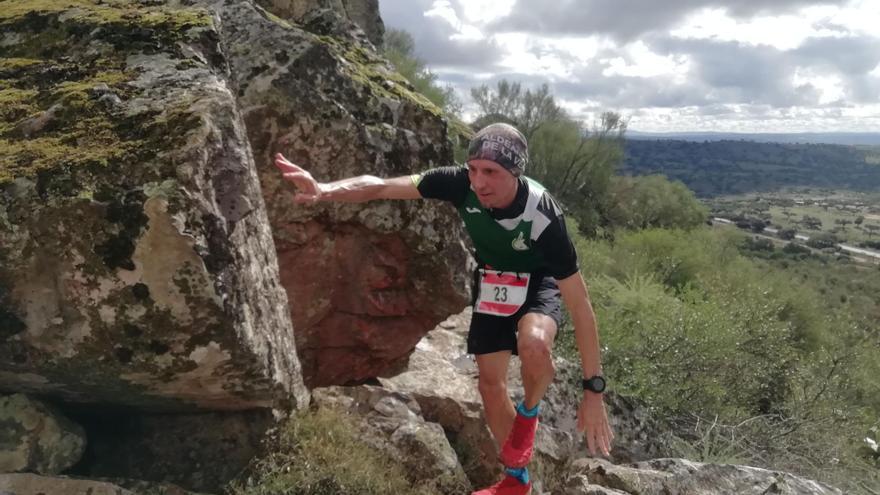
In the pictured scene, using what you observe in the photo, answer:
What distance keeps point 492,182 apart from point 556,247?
26.3 inches

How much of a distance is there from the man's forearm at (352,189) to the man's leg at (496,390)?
5.13 feet

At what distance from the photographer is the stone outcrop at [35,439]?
3.97m

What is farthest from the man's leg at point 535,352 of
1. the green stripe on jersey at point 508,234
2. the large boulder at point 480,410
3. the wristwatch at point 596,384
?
the large boulder at point 480,410

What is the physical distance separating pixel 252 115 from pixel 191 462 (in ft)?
10.8

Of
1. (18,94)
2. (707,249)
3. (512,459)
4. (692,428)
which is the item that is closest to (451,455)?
(512,459)

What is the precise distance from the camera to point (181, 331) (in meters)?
3.79

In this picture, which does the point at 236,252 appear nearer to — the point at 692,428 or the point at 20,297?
the point at 20,297

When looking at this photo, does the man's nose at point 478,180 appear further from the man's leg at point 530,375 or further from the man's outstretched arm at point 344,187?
the man's leg at point 530,375

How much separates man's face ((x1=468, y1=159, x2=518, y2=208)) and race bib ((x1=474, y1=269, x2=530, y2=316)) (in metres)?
0.59

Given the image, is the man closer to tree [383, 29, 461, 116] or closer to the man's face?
the man's face

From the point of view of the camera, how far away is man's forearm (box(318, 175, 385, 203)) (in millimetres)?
4898

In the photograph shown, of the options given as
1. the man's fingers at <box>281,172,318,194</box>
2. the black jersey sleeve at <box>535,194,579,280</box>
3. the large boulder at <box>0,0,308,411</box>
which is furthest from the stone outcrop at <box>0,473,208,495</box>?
the black jersey sleeve at <box>535,194,579,280</box>

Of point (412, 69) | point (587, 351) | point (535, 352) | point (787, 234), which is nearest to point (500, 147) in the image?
point (535, 352)

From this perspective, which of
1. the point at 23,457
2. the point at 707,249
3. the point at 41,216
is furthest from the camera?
the point at 707,249
